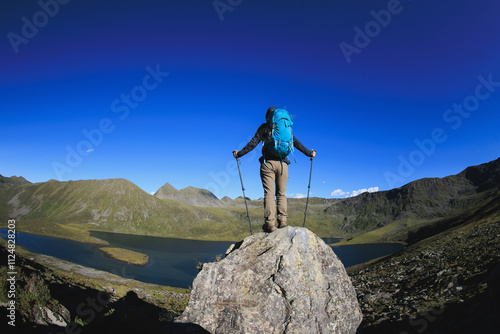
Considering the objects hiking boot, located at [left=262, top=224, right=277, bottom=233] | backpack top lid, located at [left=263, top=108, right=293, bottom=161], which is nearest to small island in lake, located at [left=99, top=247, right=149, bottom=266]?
hiking boot, located at [left=262, top=224, right=277, bottom=233]

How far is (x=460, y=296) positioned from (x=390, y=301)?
3209 mm

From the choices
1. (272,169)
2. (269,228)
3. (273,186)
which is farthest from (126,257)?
(272,169)

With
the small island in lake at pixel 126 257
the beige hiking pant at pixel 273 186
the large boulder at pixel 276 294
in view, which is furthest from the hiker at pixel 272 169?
the small island in lake at pixel 126 257

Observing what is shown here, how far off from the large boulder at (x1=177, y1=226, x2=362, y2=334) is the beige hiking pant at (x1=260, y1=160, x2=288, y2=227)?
1.21m

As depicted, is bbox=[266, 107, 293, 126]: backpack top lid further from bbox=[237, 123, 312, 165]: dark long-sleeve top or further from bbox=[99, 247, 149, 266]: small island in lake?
bbox=[99, 247, 149, 266]: small island in lake

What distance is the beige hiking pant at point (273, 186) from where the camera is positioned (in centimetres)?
851

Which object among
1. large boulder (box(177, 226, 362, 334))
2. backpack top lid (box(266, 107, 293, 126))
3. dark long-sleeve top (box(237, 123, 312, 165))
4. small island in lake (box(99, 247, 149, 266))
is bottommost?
small island in lake (box(99, 247, 149, 266))

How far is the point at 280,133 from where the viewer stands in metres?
8.34

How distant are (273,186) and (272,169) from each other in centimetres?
65

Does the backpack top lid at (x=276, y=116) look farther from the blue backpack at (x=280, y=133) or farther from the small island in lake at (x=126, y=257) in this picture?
the small island in lake at (x=126, y=257)

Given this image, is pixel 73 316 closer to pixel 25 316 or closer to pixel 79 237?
pixel 25 316

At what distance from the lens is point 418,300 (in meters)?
9.45

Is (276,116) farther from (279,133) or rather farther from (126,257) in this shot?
(126,257)

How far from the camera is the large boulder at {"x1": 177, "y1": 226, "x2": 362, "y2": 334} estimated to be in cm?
614
